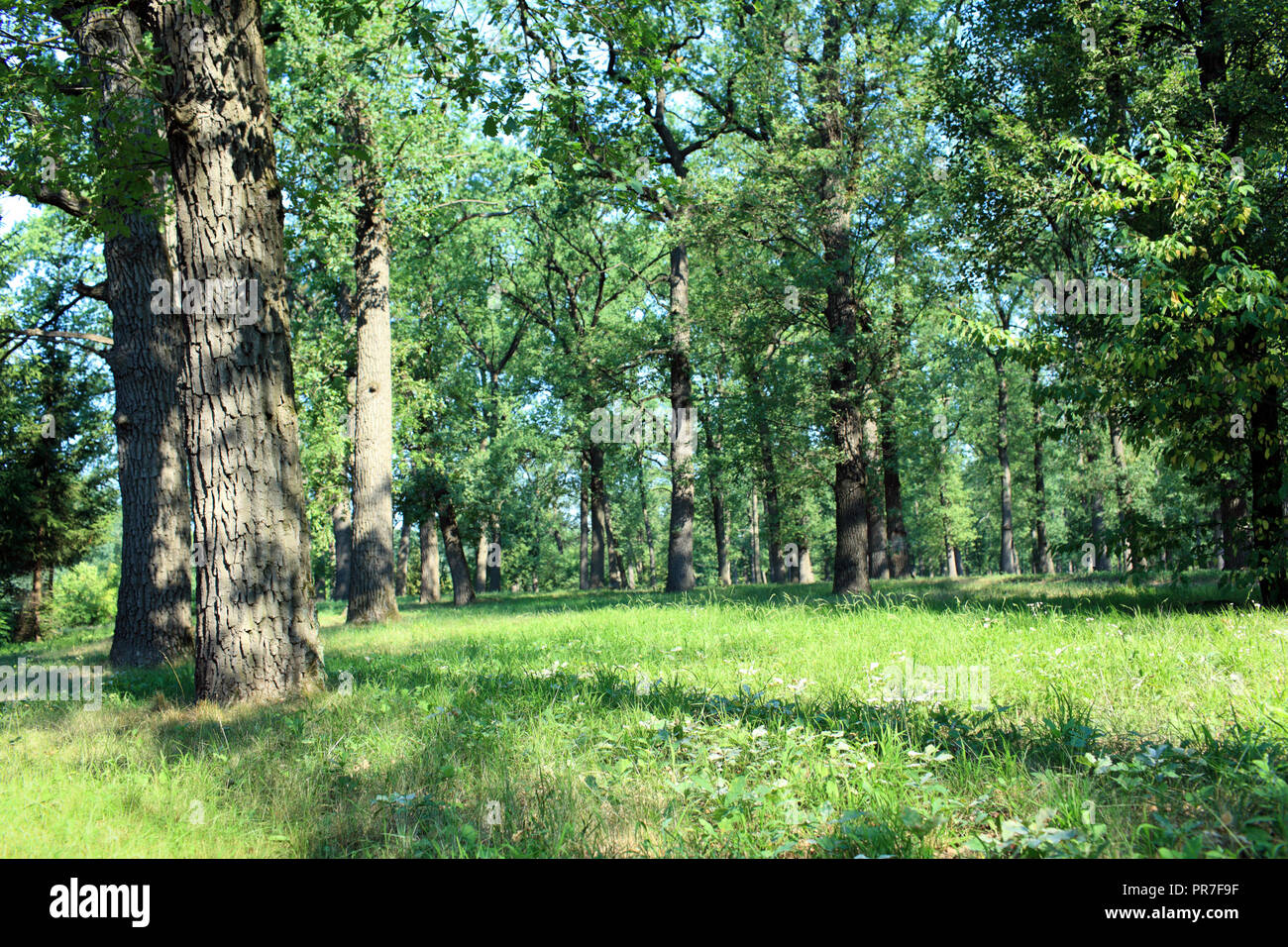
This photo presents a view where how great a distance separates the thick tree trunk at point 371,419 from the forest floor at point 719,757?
7544mm

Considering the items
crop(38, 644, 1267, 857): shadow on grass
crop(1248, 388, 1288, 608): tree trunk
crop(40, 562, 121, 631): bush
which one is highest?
crop(1248, 388, 1288, 608): tree trunk

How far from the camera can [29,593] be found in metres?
25.4

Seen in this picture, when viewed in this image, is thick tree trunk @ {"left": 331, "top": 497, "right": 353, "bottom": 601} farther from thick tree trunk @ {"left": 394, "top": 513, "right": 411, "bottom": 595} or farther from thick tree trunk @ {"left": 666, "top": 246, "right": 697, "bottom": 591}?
thick tree trunk @ {"left": 666, "top": 246, "right": 697, "bottom": 591}

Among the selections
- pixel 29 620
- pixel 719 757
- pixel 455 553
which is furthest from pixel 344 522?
pixel 719 757

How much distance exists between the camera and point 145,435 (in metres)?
9.02

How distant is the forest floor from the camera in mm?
2604

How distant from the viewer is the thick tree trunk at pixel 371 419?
1408cm

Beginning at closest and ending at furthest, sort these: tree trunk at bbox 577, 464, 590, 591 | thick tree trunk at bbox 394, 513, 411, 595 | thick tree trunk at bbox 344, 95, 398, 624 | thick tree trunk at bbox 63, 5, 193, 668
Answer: thick tree trunk at bbox 63, 5, 193, 668, thick tree trunk at bbox 344, 95, 398, 624, tree trunk at bbox 577, 464, 590, 591, thick tree trunk at bbox 394, 513, 411, 595

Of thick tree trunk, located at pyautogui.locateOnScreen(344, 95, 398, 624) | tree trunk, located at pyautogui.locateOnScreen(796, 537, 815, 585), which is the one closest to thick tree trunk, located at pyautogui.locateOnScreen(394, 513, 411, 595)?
tree trunk, located at pyautogui.locateOnScreen(796, 537, 815, 585)

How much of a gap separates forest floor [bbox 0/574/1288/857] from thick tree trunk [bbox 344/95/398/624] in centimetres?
754
